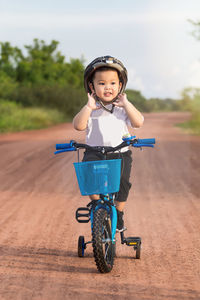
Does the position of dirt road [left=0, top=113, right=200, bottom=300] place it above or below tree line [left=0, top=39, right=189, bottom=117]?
above

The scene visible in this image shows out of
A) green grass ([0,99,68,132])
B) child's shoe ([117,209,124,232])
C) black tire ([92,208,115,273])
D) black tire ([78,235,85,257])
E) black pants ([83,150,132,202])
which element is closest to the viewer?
black tire ([92,208,115,273])

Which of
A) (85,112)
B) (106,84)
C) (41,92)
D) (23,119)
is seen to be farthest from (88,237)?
(41,92)

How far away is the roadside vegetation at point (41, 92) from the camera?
111 ft

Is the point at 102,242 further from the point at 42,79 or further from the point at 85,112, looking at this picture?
the point at 42,79

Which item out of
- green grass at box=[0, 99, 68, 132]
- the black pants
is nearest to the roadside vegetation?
green grass at box=[0, 99, 68, 132]

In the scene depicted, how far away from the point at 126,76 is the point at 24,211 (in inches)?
146

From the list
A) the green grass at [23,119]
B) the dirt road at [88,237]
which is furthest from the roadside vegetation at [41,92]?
the dirt road at [88,237]

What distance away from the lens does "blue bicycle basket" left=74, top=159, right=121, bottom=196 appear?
456 centimetres

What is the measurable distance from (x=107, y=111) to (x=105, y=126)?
14cm

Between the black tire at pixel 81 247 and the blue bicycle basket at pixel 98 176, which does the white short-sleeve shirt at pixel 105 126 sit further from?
the black tire at pixel 81 247

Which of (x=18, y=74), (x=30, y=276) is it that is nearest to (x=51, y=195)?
(x=30, y=276)

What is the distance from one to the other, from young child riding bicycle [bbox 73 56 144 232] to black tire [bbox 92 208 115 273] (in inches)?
10.0

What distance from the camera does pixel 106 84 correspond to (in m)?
4.83

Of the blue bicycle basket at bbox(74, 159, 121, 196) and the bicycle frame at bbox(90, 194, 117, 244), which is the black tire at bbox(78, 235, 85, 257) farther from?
the blue bicycle basket at bbox(74, 159, 121, 196)
